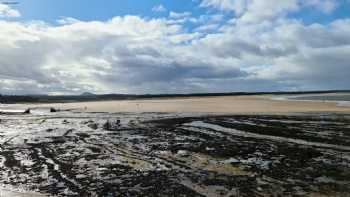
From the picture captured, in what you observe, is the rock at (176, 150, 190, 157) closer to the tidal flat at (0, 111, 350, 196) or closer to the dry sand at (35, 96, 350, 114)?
the tidal flat at (0, 111, 350, 196)

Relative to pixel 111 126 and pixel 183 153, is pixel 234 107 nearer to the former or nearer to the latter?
pixel 111 126

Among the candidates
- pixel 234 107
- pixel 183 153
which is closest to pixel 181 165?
pixel 183 153

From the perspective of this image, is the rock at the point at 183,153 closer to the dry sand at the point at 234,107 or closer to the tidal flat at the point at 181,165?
the tidal flat at the point at 181,165

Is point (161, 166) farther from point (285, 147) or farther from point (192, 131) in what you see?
point (192, 131)

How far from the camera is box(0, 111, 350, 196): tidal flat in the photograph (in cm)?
1092

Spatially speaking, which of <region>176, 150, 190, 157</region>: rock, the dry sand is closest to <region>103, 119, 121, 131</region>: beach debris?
<region>176, 150, 190, 157</region>: rock

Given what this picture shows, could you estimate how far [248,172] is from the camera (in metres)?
13.0

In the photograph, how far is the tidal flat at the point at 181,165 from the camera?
1092 centimetres

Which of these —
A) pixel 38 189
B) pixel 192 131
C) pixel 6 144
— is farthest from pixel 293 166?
pixel 6 144

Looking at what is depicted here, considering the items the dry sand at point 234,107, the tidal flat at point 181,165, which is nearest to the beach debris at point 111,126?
the tidal flat at point 181,165

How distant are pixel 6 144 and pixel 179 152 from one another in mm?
9892

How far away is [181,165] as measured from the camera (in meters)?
14.3

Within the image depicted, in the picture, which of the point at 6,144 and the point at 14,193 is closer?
the point at 14,193

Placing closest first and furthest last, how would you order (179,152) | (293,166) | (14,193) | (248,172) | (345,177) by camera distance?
(14,193)
(345,177)
(248,172)
(293,166)
(179,152)
